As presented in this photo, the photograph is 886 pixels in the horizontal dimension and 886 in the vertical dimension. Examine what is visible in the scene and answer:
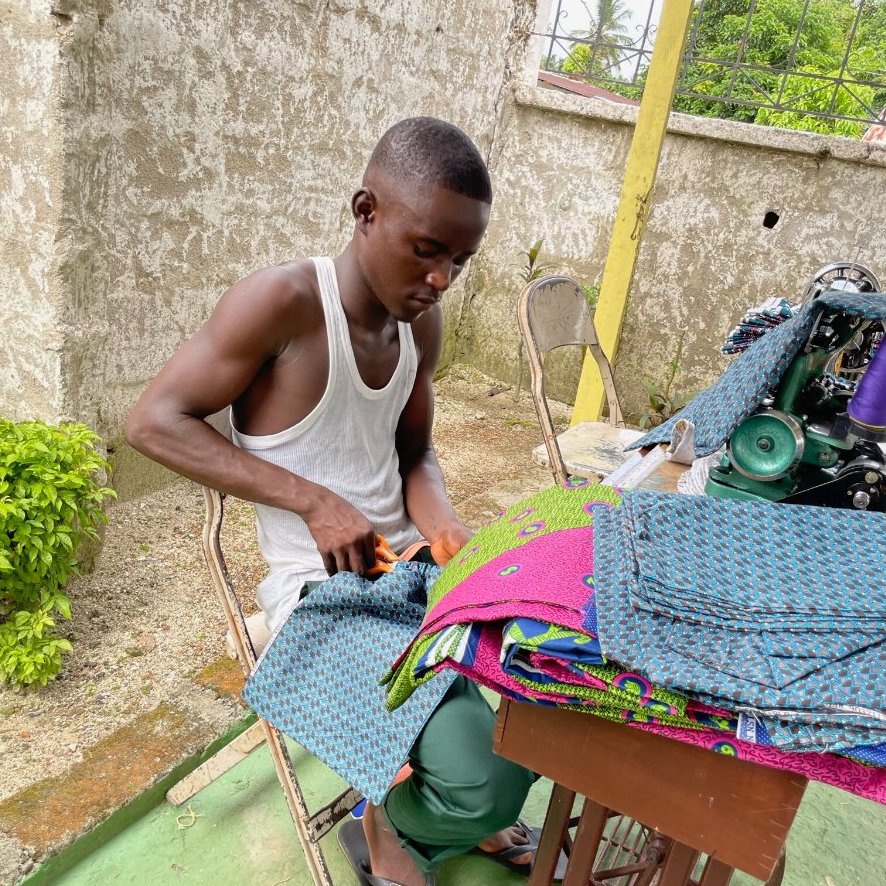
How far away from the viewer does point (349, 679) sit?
58.1 inches

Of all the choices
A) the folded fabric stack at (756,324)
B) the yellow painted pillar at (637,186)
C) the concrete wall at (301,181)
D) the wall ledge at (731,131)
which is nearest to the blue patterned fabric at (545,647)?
the folded fabric stack at (756,324)

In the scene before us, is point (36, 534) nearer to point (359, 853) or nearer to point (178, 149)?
point (359, 853)

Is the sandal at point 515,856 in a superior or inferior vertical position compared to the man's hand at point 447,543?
inferior

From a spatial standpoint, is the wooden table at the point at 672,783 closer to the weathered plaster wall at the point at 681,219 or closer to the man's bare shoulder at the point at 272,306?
the man's bare shoulder at the point at 272,306

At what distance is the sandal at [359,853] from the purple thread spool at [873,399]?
52.6 inches

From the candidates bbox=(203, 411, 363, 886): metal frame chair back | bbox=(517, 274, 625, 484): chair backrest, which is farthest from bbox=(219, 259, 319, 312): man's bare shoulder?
bbox=(517, 274, 625, 484): chair backrest

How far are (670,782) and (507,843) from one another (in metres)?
1.18

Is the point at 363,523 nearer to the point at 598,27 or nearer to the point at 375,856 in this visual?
the point at 375,856

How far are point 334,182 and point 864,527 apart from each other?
3567 millimetres

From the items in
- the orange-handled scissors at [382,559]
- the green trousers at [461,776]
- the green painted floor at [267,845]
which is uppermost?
the orange-handled scissors at [382,559]

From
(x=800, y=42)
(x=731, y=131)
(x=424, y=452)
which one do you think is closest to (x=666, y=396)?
(x=731, y=131)

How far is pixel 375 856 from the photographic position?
1779 mm

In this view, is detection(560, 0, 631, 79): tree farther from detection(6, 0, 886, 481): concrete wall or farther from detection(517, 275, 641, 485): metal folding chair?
detection(517, 275, 641, 485): metal folding chair

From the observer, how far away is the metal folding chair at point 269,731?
1.58 metres
